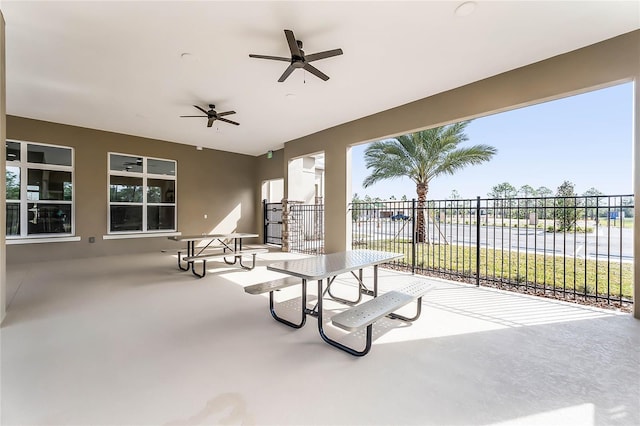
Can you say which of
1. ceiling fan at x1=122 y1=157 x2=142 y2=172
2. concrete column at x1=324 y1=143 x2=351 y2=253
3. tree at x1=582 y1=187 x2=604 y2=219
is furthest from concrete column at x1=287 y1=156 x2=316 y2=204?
tree at x1=582 y1=187 x2=604 y2=219

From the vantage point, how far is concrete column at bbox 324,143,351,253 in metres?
6.05

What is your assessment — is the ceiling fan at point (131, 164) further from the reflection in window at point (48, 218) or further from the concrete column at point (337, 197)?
the concrete column at point (337, 197)

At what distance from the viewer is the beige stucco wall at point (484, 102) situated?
118 inches

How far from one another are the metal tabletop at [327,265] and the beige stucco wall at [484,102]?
2759mm

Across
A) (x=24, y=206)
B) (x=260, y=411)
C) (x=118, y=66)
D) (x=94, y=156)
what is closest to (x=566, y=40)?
(x=260, y=411)

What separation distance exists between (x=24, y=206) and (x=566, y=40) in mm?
10155

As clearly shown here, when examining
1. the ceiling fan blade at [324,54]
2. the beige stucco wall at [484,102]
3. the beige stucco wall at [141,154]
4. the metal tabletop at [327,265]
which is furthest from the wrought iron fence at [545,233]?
the beige stucco wall at [141,154]

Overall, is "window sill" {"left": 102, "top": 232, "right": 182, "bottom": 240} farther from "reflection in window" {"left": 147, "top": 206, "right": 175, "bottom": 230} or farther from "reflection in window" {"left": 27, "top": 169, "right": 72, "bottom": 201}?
"reflection in window" {"left": 27, "top": 169, "right": 72, "bottom": 201}

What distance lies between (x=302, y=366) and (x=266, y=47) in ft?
11.7

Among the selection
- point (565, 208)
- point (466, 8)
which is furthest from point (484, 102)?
point (565, 208)

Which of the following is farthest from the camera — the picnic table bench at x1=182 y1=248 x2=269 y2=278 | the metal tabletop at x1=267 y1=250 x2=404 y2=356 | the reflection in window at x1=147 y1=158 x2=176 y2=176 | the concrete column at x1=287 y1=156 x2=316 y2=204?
the concrete column at x1=287 y1=156 x2=316 y2=204

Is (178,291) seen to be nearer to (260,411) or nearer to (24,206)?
(260,411)

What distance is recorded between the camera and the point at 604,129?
7117 millimetres

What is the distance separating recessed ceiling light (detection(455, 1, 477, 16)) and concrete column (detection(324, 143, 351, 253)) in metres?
3.49
